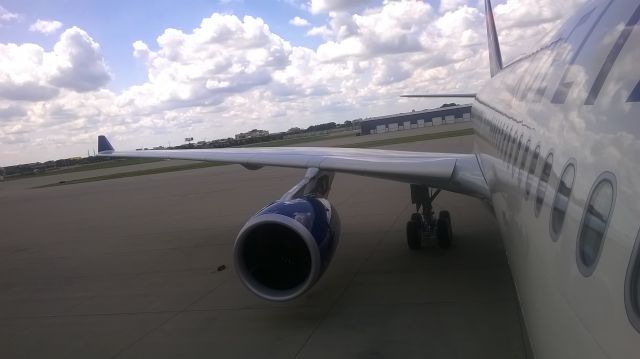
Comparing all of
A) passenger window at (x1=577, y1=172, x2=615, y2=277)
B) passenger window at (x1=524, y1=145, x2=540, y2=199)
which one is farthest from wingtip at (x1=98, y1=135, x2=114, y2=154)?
passenger window at (x1=577, y1=172, x2=615, y2=277)

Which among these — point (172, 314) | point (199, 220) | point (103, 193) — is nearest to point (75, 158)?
point (103, 193)

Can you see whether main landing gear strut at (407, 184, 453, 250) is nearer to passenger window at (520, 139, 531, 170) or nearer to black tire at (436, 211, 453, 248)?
black tire at (436, 211, 453, 248)

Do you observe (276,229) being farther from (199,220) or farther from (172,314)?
(199,220)

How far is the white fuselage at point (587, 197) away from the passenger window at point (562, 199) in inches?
0.5

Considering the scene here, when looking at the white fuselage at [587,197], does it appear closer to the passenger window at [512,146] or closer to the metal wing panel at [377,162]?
the passenger window at [512,146]

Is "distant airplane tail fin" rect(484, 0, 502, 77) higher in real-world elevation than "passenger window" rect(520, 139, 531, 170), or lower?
higher

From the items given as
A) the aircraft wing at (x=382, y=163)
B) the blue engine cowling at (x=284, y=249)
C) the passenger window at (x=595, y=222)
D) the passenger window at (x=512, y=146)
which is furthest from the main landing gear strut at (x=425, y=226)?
the passenger window at (x=595, y=222)

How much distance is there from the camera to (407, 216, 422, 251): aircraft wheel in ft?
31.7

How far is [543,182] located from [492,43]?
13.6m

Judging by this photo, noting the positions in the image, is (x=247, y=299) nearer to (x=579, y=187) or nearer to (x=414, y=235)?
(x=414, y=235)

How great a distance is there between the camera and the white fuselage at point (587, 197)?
1706mm

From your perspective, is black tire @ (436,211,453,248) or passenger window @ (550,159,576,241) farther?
black tire @ (436,211,453,248)

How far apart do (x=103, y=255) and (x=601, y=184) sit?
11.7 m

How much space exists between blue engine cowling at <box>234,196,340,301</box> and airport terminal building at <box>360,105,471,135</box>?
8249cm
